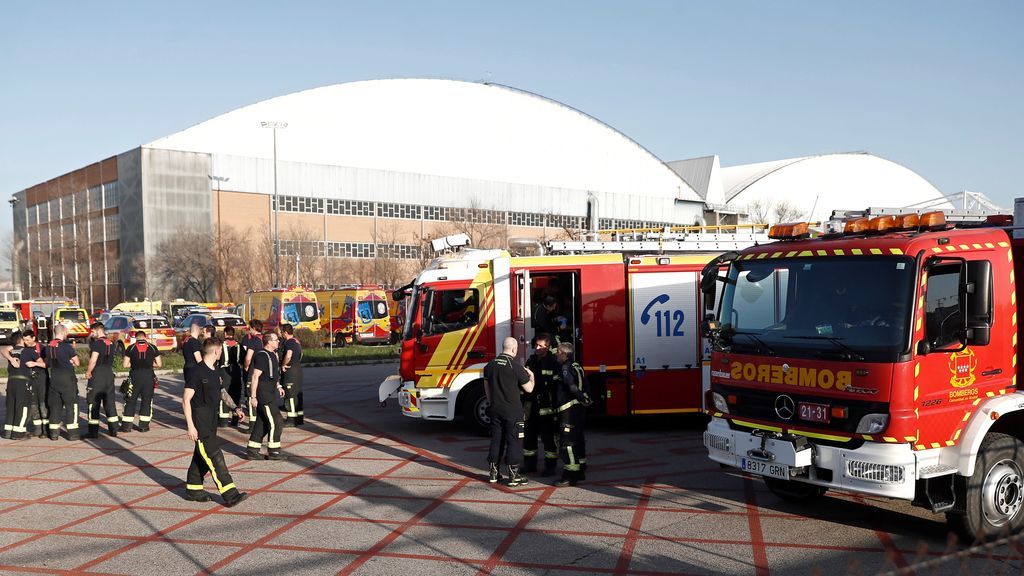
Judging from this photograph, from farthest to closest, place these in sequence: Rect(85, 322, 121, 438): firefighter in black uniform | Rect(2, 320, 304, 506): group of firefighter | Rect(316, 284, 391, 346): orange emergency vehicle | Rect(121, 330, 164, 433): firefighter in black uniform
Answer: Rect(316, 284, 391, 346): orange emergency vehicle
Rect(121, 330, 164, 433): firefighter in black uniform
Rect(85, 322, 121, 438): firefighter in black uniform
Rect(2, 320, 304, 506): group of firefighter

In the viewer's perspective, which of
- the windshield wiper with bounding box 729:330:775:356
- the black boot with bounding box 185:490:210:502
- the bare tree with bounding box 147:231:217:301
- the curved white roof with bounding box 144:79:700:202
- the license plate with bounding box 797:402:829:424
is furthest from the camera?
the curved white roof with bounding box 144:79:700:202

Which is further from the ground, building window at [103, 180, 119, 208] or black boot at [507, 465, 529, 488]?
building window at [103, 180, 119, 208]

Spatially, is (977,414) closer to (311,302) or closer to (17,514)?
(17,514)

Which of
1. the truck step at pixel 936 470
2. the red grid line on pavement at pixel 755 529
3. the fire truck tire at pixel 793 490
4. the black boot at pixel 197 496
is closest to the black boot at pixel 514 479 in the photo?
the red grid line on pavement at pixel 755 529

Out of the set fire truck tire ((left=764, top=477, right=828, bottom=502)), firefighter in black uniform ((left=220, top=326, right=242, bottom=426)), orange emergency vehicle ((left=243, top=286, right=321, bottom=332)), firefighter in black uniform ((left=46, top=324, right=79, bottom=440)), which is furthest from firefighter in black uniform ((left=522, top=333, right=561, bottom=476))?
orange emergency vehicle ((left=243, top=286, right=321, bottom=332))

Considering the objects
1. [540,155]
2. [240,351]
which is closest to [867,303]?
[240,351]

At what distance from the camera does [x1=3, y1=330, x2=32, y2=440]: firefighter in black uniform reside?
41.7 feet

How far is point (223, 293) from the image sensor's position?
55344mm

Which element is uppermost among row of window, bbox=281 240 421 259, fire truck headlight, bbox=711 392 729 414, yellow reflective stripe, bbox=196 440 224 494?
row of window, bbox=281 240 421 259

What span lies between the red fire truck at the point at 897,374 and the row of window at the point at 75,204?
6044 centimetres

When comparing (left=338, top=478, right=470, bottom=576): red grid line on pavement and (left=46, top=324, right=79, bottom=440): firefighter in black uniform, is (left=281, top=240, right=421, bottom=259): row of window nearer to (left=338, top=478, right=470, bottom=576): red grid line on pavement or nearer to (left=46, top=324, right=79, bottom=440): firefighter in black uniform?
(left=46, top=324, right=79, bottom=440): firefighter in black uniform

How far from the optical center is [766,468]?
7.48 meters

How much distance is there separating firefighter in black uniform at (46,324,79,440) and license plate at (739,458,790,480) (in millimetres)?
10474

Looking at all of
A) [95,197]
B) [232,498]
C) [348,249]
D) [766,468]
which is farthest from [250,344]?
[95,197]
